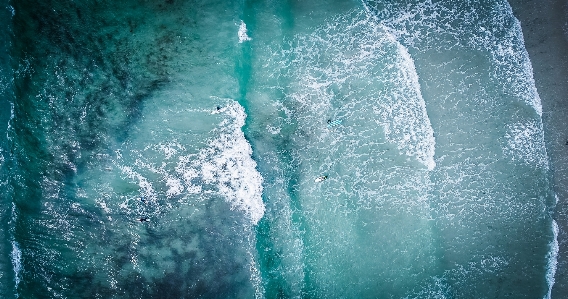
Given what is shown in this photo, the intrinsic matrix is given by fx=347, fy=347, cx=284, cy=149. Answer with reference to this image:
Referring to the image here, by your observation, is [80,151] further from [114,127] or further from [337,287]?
[337,287]

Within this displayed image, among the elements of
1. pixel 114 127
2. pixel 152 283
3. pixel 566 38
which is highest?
pixel 114 127

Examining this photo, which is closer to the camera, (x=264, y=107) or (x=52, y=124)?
(x=52, y=124)

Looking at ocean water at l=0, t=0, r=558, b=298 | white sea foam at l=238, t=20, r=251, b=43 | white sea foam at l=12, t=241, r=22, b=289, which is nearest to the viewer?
white sea foam at l=12, t=241, r=22, b=289

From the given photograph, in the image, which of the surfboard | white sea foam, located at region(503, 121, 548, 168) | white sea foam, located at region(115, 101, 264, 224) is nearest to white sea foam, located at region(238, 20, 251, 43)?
white sea foam, located at region(115, 101, 264, 224)

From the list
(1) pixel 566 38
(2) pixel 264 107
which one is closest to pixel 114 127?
(2) pixel 264 107

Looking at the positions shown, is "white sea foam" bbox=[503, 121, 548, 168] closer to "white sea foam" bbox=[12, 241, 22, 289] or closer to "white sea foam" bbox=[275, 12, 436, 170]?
"white sea foam" bbox=[275, 12, 436, 170]

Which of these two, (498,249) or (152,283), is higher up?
(152,283)

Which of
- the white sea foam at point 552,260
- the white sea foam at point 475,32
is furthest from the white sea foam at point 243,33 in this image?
the white sea foam at point 552,260
